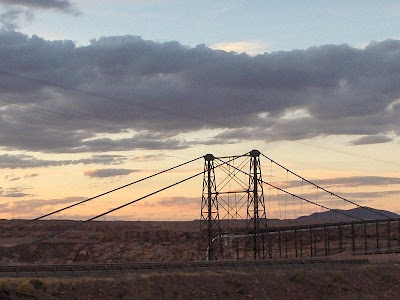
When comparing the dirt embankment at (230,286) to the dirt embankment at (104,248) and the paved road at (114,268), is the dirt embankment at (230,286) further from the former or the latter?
the dirt embankment at (104,248)

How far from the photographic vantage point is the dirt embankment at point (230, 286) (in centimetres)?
3675

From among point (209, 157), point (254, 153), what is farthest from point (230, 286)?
point (254, 153)

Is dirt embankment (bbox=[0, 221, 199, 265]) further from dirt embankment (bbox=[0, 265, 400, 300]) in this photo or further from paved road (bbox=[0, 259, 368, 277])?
dirt embankment (bbox=[0, 265, 400, 300])

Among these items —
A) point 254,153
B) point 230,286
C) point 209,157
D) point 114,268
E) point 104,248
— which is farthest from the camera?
point 104,248

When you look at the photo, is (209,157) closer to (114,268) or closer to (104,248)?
(114,268)

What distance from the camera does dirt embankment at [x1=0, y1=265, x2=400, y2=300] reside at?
36750 millimetres

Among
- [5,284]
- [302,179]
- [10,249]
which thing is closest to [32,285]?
[5,284]

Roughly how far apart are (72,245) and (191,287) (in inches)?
3911

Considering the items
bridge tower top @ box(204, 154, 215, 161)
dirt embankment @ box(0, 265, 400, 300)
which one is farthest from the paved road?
bridge tower top @ box(204, 154, 215, 161)

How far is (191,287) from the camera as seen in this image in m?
41.6

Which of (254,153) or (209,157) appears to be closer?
(209,157)

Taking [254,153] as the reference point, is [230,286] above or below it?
below

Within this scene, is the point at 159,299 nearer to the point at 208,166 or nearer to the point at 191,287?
the point at 191,287

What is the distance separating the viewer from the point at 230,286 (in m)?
43.1
